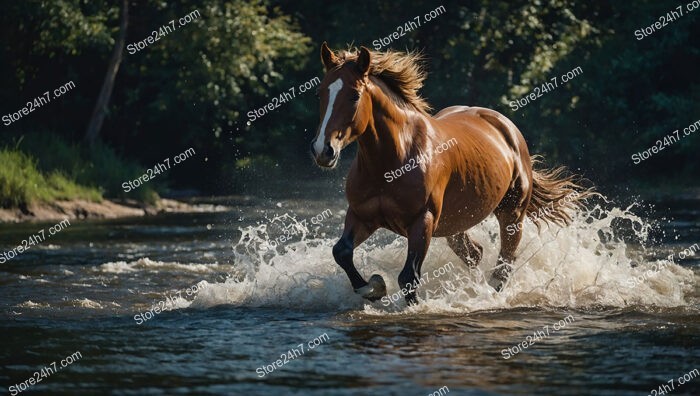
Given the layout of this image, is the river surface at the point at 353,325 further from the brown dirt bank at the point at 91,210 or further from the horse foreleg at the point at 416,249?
the brown dirt bank at the point at 91,210

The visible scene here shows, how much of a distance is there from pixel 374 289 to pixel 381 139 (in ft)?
4.26

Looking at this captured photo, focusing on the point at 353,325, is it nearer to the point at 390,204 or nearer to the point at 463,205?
the point at 390,204

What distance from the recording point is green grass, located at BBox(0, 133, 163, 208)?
878 inches

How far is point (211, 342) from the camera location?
9320mm

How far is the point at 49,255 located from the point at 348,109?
24.9 feet

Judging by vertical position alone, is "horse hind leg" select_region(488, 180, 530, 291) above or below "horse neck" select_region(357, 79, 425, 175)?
below

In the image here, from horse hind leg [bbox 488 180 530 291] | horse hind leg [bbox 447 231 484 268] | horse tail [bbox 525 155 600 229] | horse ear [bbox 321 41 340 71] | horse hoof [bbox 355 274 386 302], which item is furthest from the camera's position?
horse tail [bbox 525 155 600 229]

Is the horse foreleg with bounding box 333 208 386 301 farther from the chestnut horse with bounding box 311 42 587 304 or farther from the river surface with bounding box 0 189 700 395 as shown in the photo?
the river surface with bounding box 0 189 700 395

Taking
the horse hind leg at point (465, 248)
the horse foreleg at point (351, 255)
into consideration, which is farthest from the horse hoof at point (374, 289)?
the horse hind leg at point (465, 248)

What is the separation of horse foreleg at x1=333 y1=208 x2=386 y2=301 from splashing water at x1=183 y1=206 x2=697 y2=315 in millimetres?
178

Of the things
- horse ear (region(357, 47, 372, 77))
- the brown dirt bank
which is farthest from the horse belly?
the brown dirt bank

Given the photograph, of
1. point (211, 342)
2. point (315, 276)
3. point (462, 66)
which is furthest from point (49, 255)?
point (462, 66)

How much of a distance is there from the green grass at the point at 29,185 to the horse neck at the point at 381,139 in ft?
42.4

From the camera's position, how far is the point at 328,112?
31.6ft
